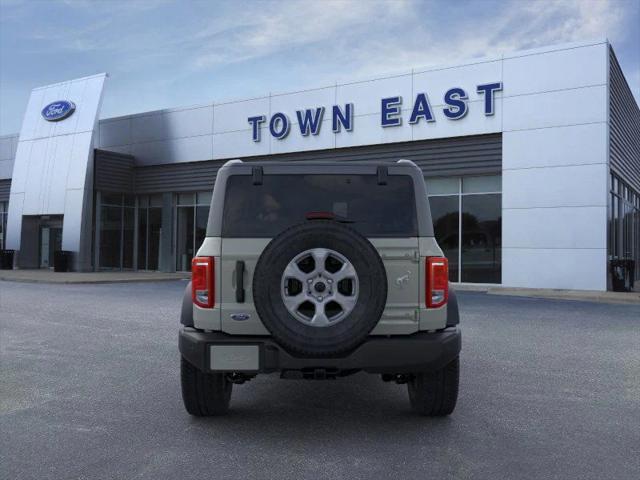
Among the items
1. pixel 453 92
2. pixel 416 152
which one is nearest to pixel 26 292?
pixel 416 152

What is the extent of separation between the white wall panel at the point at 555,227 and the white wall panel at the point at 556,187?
21cm

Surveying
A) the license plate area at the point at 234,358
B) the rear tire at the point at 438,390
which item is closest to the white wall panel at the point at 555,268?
the rear tire at the point at 438,390

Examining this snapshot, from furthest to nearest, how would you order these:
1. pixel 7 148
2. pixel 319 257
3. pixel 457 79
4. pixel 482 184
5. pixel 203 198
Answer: pixel 7 148, pixel 203 198, pixel 482 184, pixel 457 79, pixel 319 257

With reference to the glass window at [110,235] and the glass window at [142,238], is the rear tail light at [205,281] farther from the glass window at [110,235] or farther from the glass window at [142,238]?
the glass window at [142,238]

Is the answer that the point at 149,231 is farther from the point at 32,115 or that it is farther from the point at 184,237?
the point at 32,115

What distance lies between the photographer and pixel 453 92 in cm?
1886

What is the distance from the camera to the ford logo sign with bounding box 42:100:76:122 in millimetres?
26031

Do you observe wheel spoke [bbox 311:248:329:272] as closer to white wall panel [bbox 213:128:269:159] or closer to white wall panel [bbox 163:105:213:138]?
white wall panel [bbox 213:128:269:159]

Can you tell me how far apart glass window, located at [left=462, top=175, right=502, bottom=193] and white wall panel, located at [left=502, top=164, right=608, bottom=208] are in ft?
2.24

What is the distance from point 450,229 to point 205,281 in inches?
637

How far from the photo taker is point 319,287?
3.92 metres

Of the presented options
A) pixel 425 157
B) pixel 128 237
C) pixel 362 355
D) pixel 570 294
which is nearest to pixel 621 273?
pixel 570 294

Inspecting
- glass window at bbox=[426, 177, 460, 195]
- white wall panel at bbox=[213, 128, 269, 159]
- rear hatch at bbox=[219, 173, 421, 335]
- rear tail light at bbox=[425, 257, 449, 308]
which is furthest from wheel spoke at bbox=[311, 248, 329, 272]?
white wall panel at bbox=[213, 128, 269, 159]

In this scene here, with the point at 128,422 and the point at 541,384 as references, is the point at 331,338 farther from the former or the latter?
the point at 541,384
